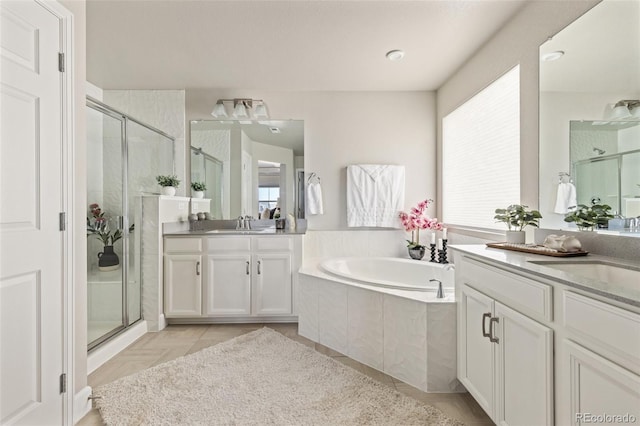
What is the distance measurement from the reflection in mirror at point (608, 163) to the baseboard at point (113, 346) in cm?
305

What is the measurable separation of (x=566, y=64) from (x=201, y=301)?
3.14 m

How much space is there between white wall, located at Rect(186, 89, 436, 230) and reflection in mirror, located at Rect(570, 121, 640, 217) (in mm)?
1834

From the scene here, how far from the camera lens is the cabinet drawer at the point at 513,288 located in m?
1.05

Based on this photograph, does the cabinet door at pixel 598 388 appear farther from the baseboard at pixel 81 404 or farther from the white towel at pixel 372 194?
the white towel at pixel 372 194

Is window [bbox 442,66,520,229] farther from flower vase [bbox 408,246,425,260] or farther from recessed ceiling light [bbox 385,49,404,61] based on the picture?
recessed ceiling light [bbox 385,49,404,61]

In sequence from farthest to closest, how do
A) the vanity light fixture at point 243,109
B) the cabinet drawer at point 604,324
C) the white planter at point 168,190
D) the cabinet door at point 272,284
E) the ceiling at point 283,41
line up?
1. the vanity light fixture at point 243,109
2. the white planter at point 168,190
3. the cabinet door at point 272,284
4. the ceiling at point 283,41
5. the cabinet drawer at point 604,324

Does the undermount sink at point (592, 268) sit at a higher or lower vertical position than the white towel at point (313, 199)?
lower

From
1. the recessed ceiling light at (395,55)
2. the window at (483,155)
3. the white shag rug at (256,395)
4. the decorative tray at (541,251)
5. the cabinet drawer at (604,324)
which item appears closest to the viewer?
the cabinet drawer at (604,324)

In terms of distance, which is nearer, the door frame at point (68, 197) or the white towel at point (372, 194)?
the door frame at point (68, 197)

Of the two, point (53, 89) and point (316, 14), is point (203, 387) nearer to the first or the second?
point (53, 89)

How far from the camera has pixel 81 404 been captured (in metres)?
1.56

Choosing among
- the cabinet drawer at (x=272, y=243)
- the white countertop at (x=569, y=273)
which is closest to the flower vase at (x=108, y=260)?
the cabinet drawer at (x=272, y=243)

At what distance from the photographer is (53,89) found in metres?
1.41

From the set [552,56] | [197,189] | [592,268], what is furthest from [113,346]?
[552,56]
